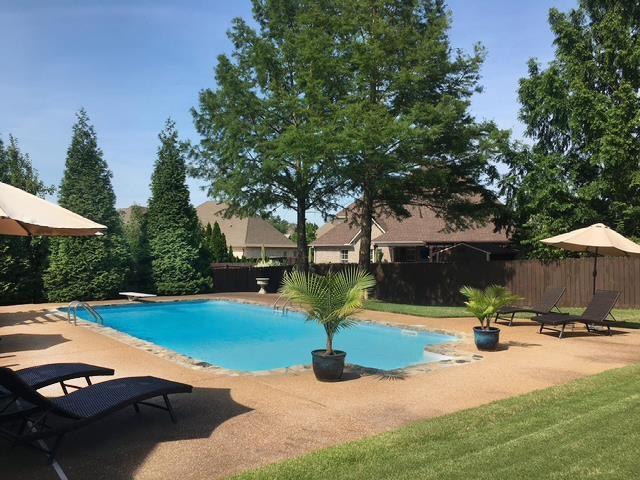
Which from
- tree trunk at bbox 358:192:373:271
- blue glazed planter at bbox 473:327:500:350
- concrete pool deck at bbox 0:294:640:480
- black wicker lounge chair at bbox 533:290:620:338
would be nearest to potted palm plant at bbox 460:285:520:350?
blue glazed planter at bbox 473:327:500:350

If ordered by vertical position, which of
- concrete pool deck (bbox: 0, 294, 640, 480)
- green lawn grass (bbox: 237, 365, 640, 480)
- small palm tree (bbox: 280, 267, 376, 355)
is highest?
small palm tree (bbox: 280, 267, 376, 355)

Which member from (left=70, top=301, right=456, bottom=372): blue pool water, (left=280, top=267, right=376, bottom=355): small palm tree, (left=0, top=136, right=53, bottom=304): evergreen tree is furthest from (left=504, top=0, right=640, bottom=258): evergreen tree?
(left=0, top=136, right=53, bottom=304): evergreen tree

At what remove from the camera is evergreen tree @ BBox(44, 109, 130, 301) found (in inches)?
823

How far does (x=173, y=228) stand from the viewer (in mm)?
24344

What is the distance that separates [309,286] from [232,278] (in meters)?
21.5

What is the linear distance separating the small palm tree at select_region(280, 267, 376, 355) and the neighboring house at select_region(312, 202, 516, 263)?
706 inches

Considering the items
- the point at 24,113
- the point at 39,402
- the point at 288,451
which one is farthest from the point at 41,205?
the point at 24,113

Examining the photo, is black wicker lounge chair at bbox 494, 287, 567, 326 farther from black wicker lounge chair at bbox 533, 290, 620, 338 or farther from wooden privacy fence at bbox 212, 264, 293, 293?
wooden privacy fence at bbox 212, 264, 293, 293

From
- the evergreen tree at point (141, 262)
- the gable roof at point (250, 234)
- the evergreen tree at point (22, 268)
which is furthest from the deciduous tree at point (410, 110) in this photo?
the gable roof at point (250, 234)

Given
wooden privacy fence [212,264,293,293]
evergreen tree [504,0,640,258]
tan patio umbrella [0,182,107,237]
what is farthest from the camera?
wooden privacy fence [212,264,293,293]

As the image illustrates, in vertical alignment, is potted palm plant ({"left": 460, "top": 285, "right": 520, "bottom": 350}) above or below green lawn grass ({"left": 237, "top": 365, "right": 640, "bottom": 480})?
above

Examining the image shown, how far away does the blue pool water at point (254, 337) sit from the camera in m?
11.6

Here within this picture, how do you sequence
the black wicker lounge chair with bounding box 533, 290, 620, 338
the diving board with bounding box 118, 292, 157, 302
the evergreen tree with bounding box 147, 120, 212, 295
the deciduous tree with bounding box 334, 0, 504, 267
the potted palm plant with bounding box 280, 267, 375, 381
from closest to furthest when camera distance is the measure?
the potted palm plant with bounding box 280, 267, 375, 381 < the black wicker lounge chair with bounding box 533, 290, 620, 338 < the deciduous tree with bounding box 334, 0, 504, 267 < the diving board with bounding box 118, 292, 157, 302 < the evergreen tree with bounding box 147, 120, 212, 295

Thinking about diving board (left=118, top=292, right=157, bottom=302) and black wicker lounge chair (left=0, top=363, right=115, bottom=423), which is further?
diving board (left=118, top=292, right=157, bottom=302)
